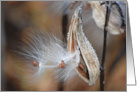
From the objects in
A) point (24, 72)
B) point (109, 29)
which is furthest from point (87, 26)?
point (24, 72)

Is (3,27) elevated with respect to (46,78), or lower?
elevated

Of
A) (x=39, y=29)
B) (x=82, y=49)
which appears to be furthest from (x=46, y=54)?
(x=82, y=49)

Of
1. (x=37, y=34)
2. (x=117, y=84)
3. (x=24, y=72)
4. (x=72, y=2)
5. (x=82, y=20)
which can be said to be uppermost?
(x=72, y=2)

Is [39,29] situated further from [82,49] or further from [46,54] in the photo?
[82,49]

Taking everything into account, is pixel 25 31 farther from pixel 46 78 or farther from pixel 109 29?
pixel 109 29
